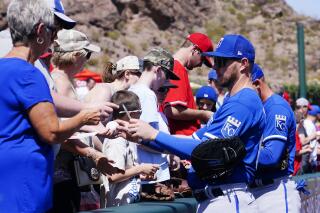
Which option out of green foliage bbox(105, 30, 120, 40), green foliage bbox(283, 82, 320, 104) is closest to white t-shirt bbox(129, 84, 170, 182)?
green foliage bbox(283, 82, 320, 104)

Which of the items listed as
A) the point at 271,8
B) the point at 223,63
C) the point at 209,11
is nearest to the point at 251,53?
the point at 223,63

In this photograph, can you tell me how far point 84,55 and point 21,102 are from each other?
82.9 inches

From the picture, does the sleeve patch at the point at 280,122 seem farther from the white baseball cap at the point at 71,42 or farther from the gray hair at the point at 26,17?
the gray hair at the point at 26,17

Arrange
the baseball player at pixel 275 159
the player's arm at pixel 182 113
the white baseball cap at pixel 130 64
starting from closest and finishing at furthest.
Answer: the baseball player at pixel 275 159
the white baseball cap at pixel 130 64
the player's arm at pixel 182 113

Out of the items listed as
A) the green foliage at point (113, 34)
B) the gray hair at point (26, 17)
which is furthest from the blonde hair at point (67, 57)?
the green foliage at point (113, 34)

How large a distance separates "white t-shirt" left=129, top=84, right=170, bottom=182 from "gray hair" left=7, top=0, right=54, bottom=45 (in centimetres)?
189

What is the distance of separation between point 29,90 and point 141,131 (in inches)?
39.4

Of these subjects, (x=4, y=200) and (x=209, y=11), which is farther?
(x=209, y=11)

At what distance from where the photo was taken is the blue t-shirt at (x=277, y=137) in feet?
21.6

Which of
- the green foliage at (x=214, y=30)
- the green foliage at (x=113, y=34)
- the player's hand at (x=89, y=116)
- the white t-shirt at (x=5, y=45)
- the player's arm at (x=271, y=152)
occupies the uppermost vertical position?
the player's hand at (x=89, y=116)

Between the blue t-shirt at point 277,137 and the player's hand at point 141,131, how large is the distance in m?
1.45

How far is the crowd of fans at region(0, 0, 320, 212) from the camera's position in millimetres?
4449

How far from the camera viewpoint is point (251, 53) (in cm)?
604

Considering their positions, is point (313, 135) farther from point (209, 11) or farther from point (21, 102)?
point (209, 11)
